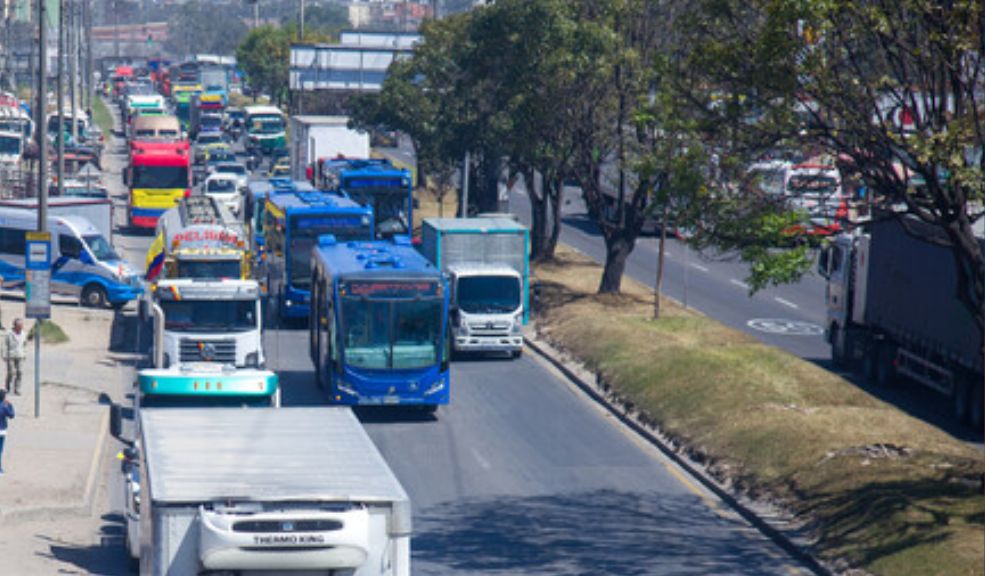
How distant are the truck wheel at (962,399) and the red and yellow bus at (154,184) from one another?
1399 inches

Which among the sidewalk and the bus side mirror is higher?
the bus side mirror

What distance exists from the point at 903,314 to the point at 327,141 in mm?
38335

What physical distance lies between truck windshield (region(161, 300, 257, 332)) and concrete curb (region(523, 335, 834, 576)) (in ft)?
22.9

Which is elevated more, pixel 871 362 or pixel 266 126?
pixel 266 126

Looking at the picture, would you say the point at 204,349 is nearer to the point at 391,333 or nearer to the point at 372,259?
the point at 372,259

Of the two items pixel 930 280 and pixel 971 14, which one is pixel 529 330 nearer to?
pixel 930 280

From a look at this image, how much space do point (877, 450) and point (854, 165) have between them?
4860 millimetres

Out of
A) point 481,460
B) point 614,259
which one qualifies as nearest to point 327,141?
point 614,259

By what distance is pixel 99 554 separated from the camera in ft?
68.2

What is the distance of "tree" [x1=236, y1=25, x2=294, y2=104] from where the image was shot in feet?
388

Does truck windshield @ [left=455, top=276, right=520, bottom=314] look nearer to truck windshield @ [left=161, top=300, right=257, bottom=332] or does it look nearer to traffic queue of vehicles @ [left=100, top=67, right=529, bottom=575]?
traffic queue of vehicles @ [left=100, top=67, right=529, bottom=575]

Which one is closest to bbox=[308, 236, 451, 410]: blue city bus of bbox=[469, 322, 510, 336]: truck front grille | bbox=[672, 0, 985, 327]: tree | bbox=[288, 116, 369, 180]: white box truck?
bbox=[469, 322, 510, 336]: truck front grille

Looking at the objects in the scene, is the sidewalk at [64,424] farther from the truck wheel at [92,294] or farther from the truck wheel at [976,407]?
the truck wheel at [976,407]

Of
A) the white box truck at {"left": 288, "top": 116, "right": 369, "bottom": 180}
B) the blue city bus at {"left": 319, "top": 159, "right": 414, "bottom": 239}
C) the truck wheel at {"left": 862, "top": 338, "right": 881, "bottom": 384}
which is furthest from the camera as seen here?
the white box truck at {"left": 288, "top": 116, "right": 369, "bottom": 180}
